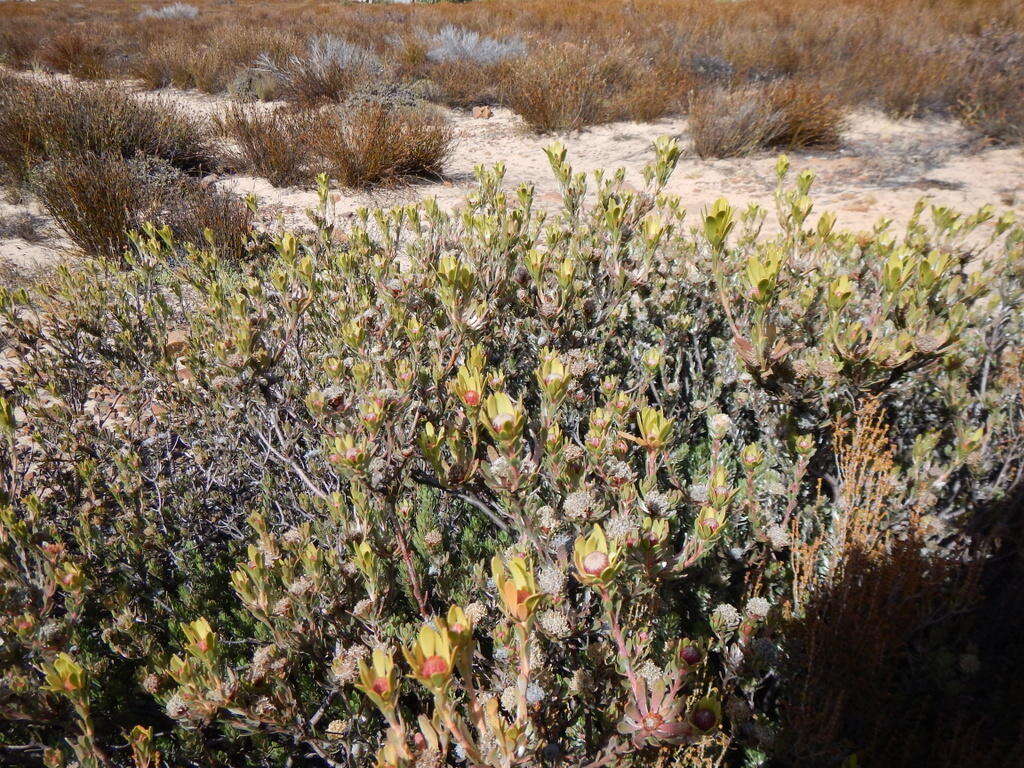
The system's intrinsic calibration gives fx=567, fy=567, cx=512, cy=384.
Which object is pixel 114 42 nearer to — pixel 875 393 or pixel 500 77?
pixel 500 77

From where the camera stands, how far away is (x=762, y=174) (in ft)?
18.6

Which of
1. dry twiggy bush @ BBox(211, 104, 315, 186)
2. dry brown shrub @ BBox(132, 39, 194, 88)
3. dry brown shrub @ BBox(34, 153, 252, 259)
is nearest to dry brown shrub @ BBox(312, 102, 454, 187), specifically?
dry twiggy bush @ BBox(211, 104, 315, 186)

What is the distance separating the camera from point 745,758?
1.45m

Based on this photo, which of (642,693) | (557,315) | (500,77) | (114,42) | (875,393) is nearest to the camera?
(642,693)

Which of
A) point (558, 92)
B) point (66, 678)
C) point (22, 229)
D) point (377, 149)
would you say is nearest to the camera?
point (66, 678)

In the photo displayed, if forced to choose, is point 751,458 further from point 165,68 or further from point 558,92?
point 165,68

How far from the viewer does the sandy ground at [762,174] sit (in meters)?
4.67

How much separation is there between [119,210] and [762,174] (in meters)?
5.75

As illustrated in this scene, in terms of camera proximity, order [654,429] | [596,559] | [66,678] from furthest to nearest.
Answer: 1. [654,429]
2. [66,678]
3. [596,559]

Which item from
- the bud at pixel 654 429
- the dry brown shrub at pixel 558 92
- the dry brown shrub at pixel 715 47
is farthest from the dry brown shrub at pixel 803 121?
the bud at pixel 654 429

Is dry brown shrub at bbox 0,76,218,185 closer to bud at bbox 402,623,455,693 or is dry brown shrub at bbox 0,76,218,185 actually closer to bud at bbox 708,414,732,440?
bud at bbox 708,414,732,440

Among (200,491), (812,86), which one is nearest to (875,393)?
(200,491)

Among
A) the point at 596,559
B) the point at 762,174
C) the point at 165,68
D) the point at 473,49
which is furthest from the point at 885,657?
the point at 165,68

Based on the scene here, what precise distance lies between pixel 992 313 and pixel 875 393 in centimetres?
98
